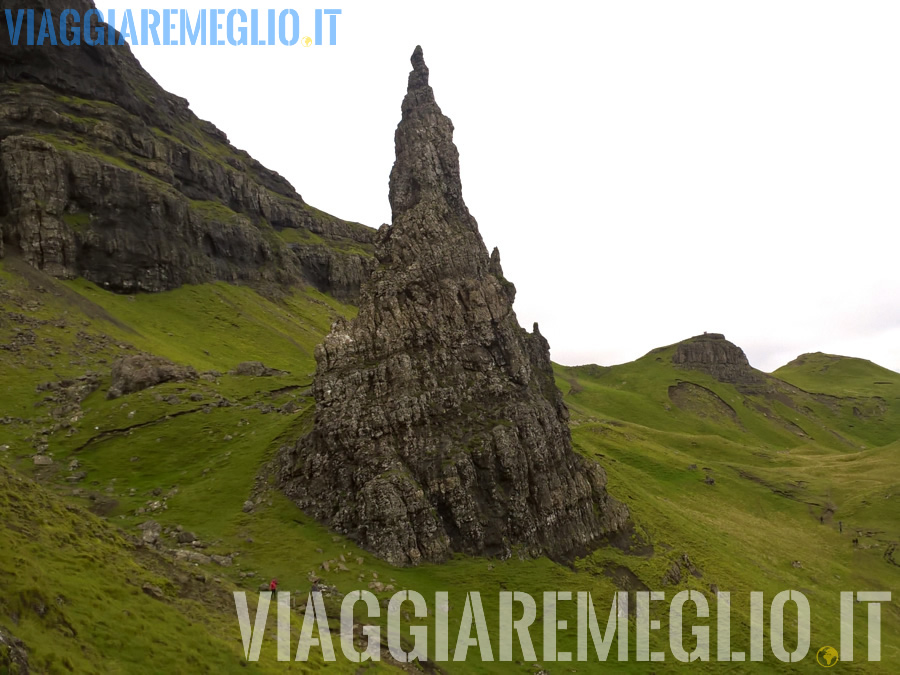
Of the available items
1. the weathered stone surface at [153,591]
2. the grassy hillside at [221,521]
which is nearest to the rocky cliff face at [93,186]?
the grassy hillside at [221,521]

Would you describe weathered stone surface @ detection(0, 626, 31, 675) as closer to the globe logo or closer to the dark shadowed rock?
the globe logo

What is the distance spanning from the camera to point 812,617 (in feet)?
197

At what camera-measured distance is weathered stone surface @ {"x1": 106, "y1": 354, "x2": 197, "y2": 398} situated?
85312mm

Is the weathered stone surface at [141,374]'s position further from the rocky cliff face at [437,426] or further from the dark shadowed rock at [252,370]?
the rocky cliff face at [437,426]

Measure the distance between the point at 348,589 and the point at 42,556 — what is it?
25.7 m

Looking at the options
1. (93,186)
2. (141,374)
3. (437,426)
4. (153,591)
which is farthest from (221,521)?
(93,186)

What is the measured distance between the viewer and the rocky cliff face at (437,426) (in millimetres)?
55500

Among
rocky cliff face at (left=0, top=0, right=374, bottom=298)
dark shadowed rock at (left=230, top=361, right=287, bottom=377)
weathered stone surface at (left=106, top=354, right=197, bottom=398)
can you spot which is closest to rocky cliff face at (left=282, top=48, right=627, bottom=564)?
weathered stone surface at (left=106, top=354, right=197, bottom=398)

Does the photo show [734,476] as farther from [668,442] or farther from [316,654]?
[316,654]

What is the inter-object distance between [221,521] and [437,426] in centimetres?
2820

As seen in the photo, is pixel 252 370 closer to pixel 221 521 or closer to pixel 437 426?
pixel 221 521

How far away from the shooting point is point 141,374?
288 ft

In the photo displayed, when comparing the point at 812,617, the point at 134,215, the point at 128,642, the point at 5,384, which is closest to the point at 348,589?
the point at 128,642

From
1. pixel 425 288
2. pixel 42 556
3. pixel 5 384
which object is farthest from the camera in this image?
pixel 5 384
